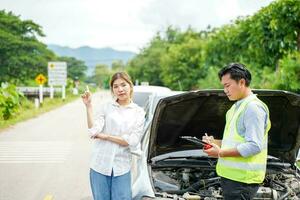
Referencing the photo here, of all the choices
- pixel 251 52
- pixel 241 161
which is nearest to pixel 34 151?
pixel 241 161

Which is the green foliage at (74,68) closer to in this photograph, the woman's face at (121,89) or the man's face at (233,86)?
the woman's face at (121,89)

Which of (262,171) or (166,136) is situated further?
(166,136)

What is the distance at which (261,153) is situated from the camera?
137 inches

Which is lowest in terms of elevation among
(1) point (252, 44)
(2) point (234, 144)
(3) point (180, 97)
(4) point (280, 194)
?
(4) point (280, 194)

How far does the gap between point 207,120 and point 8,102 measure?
17.4 m

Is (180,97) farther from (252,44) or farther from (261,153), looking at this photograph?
(252,44)

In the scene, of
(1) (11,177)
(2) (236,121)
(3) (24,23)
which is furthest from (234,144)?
(3) (24,23)

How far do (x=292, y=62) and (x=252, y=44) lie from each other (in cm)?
645

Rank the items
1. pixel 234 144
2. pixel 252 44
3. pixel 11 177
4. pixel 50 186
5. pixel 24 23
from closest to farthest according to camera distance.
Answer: pixel 234 144, pixel 50 186, pixel 11 177, pixel 252 44, pixel 24 23

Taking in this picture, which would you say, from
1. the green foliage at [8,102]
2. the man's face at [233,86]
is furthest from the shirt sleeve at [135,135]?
the green foliage at [8,102]

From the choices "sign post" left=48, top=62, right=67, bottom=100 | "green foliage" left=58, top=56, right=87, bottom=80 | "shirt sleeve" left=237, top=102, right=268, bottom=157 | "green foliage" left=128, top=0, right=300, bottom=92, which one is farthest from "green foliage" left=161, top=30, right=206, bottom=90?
"green foliage" left=58, top=56, right=87, bottom=80

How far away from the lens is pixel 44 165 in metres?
9.70

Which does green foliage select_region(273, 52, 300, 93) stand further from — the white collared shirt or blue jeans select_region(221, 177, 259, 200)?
blue jeans select_region(221, 177, 259, 200)

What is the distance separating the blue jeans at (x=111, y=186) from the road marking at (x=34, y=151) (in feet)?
20.5
